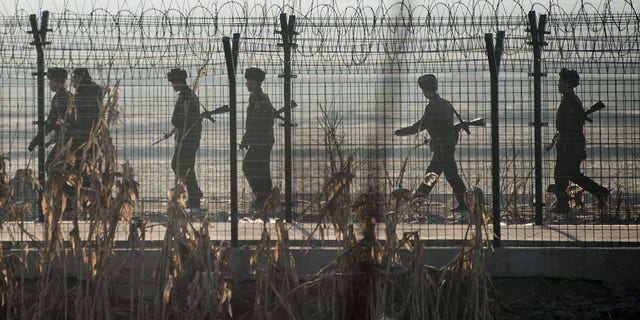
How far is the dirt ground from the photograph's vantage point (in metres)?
7.14

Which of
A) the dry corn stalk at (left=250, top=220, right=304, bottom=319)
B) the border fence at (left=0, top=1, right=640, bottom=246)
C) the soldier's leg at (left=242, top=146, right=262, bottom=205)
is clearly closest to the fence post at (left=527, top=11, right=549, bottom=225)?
the border fence at (left=0, top=1, right=640, bottom=246)

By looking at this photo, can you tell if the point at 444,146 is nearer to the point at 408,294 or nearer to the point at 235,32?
the point at 235,32

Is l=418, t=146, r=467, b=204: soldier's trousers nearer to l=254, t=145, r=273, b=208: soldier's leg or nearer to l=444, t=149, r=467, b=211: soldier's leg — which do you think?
l=444, t=149, r=467, b=211: soldier's leg

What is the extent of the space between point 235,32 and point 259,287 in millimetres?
3233

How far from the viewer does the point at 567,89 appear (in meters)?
10.1

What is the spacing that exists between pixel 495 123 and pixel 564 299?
4.82 ft

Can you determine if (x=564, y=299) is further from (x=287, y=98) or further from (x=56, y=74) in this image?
(x=56, y=74)

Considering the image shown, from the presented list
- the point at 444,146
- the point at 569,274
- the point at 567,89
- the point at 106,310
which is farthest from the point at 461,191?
the point at 106,310

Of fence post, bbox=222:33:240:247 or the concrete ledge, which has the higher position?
fence post, bbox=222:33:240:247

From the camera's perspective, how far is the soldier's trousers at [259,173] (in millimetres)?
9039

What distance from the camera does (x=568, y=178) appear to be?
9688mm

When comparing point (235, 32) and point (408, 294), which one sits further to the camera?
point (235, 32)

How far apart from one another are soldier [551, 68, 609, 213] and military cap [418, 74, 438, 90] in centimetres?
Result: 117

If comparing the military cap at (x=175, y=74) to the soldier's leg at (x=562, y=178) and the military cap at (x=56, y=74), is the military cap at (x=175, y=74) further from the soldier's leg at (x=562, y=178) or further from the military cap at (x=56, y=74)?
the soldier's leg at (x=562, y=178)
